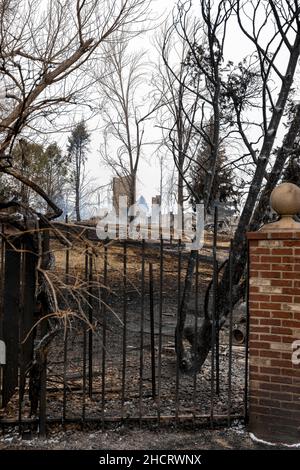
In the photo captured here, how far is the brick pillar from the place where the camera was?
310 cm

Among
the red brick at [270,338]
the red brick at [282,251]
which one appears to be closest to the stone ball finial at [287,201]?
the red brick at [282,251]

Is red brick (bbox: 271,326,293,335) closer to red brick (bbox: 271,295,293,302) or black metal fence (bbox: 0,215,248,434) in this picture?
red brick (bbox: 271,295,293,302)

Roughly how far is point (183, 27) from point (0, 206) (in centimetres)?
352

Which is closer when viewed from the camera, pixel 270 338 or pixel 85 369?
pixel 270 338

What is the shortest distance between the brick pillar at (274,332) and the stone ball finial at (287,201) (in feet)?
0.37

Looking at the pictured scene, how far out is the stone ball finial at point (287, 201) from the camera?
3.20m

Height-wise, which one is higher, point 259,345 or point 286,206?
point 286,206

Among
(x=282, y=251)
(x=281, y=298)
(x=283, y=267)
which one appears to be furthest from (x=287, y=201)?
(x=281, y=298)

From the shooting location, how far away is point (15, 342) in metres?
3.58

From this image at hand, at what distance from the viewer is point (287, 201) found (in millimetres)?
3199

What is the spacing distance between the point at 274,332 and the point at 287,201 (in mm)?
956

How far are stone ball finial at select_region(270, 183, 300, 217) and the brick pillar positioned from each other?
112 mm

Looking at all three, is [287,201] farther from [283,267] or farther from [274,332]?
[274,332]

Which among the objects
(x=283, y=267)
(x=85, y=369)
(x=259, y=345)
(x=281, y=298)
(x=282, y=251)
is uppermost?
(x=282, y=251)
